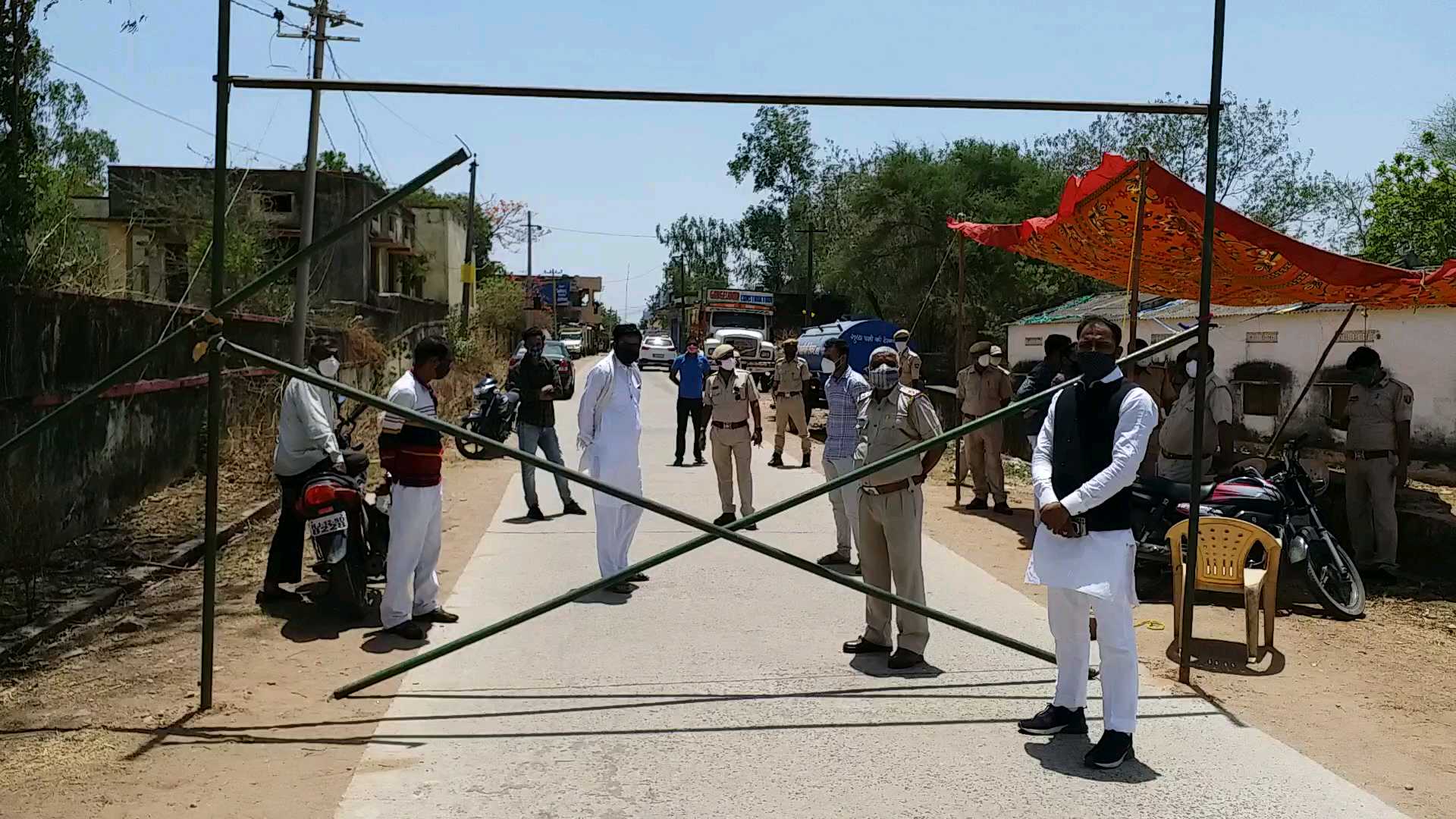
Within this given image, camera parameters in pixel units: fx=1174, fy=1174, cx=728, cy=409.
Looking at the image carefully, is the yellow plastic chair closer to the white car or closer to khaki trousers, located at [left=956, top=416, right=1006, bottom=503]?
khaki trousers, located at [left=956, top=416, right=1006, bottom=503]

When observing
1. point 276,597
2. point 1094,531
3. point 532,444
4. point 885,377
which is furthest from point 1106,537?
point 532,444

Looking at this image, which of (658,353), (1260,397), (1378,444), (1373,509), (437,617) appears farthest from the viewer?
(658,353)

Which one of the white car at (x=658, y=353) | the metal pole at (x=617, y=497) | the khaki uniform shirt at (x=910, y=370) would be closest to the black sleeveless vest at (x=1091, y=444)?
the metal pole at (x=617, y=497)

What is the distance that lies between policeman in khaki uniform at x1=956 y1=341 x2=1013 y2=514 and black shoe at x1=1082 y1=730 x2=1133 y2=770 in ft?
24.3

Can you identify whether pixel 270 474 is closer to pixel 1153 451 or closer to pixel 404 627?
pixel 404 627

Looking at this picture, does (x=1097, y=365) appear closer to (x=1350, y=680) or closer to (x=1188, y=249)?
(x=1350, y=680)

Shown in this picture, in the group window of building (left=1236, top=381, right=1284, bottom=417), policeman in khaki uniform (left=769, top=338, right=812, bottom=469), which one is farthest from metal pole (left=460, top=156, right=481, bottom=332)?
window of building (left=1236, top=381, right=1284, bottom=417)

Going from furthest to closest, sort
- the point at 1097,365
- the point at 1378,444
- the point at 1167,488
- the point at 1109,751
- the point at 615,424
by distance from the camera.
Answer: the point at 1378,444 < the point at 1167,488 < the point at 615,424 < the point at 1097,365 < the point at 1109,751

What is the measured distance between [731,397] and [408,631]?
5393mm

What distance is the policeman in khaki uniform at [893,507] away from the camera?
6.49 m

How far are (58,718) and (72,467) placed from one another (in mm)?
4549

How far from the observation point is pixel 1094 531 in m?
5.11

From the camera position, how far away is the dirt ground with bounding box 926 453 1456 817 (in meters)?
5.26

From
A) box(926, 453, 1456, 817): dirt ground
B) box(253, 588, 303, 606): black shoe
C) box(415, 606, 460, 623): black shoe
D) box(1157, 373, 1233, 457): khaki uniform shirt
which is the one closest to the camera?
box(926, 453, 1456, 817): dirt ground
